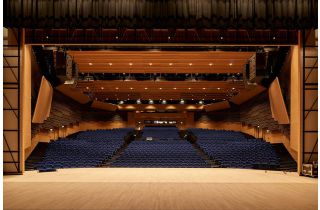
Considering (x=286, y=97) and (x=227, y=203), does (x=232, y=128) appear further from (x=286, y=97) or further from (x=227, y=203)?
(x=227, y=203)

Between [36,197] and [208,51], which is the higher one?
[208,51]

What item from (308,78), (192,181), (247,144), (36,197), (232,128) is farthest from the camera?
(232,128)

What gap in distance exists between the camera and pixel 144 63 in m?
21.6

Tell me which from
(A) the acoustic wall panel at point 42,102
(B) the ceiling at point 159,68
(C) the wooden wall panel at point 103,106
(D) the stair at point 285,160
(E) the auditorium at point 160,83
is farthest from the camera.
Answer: (C) the wooden wall panel at point 103,106

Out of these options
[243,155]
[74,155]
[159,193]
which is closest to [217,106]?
[243,155]

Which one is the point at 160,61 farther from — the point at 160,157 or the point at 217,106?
the point at 217,106

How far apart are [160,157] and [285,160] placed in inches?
244

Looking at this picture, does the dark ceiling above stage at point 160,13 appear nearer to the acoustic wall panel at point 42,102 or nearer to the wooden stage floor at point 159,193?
the wooden stage floor at point 159,193

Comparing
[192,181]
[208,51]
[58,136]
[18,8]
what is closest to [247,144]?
[208,51]

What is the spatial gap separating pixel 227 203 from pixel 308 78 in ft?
27.4

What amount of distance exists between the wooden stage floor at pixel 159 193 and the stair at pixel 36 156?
151 inches

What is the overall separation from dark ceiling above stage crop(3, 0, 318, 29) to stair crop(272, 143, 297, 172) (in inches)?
286

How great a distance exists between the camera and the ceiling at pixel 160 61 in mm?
19438

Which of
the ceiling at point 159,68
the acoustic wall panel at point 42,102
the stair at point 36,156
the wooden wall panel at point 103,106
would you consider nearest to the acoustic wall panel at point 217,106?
the ceiling at point 159,68
